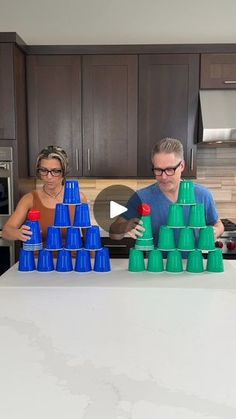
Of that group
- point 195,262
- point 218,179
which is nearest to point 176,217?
point 195,262

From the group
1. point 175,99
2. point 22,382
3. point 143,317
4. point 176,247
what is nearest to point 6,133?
point 175,99

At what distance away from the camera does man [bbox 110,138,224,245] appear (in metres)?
1.56

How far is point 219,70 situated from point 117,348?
A: 7.83 ft

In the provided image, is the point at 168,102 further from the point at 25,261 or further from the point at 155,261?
the point at 25,261

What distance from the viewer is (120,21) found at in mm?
3043

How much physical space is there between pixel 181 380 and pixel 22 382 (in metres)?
0.30

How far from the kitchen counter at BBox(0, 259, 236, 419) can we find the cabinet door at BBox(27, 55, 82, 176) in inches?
67.0

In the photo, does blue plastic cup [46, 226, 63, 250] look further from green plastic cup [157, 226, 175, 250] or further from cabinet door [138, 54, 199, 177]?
cabinet door [138, 54, 199, 177]

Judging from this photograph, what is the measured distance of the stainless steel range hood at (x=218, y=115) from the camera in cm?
265

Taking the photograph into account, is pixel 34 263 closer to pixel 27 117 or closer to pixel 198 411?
pixel 198 411

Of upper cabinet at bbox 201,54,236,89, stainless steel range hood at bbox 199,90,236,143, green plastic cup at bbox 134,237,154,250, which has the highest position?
upper cabinet at bbox 201,54,236,89

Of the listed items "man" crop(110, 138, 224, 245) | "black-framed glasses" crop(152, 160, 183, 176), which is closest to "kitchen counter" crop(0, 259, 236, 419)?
"man" crop(110, 138, 224, 245)

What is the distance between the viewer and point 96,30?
10.0ft

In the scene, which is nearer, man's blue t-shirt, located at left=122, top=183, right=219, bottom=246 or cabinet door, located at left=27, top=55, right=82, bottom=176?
man's blue t-shirt, located at left=122, top=183, right=219, bottom=246
